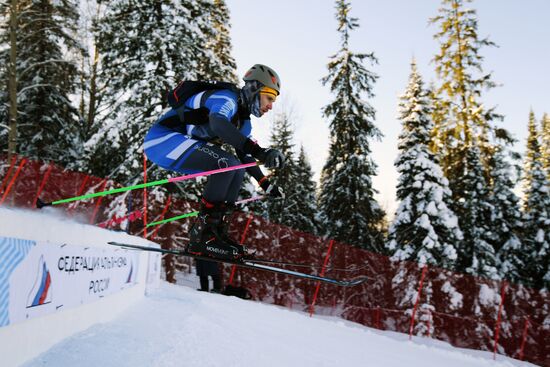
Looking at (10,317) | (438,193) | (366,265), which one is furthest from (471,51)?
(10,317)

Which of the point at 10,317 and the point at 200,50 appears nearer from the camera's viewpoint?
the point at 10,317

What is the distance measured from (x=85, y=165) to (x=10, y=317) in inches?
477

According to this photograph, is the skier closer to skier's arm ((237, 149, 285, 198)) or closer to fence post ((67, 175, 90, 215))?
skier's arm ((237, 149, 285, 198))

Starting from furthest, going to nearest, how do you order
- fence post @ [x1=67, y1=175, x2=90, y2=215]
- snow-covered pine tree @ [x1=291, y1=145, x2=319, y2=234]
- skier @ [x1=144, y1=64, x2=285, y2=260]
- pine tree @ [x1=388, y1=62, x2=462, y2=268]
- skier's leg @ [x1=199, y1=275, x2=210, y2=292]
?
snow-covered pine tree @ [x1=291, y1=145, x2=319, y2=234] → pine tree @ [x1=388, y1=62, x2=462, y2=268] → fence post @ [x1=67, y1=175, x2=90, y2=215] → skier's leg @ [x1=199, y1=275, x2=210, y2=292] → skier @ [x1=144, y1=64, x2=285, y2=260]

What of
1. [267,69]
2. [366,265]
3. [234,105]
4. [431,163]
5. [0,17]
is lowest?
[366,265]

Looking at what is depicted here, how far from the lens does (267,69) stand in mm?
3986

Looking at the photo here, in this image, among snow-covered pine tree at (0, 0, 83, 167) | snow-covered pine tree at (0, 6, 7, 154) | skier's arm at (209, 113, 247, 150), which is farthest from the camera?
snow-covered pine tree at (0, 0, 83, 167)

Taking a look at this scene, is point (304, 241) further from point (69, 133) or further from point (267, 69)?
point (69, 133)

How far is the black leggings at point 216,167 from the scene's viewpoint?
12.4 feet

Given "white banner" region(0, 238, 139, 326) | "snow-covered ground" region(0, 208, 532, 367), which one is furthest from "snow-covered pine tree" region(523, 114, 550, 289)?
"white banner" region(0, 238, 139, 326)

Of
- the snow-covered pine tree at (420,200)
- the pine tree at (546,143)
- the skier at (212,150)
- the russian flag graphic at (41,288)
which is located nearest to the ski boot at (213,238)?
the skier at (212,150)

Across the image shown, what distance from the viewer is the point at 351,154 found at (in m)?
20.8

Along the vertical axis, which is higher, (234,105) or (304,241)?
(234,105)

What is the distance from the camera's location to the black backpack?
3842 millimetres
